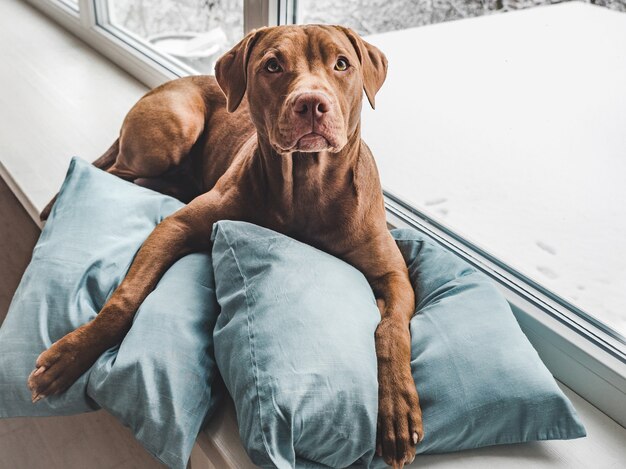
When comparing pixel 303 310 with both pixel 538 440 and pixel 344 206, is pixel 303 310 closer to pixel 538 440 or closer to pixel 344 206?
pixel 344 206

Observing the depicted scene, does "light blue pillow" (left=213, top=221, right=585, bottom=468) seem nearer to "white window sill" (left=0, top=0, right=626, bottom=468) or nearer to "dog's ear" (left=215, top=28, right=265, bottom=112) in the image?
"white window sill" (left=0, top=0, right=626, bottom=468)

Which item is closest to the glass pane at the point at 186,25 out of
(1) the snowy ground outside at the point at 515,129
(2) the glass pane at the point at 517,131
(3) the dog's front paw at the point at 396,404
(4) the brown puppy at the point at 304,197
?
(1) the snowy ground outside at the point at 515,129

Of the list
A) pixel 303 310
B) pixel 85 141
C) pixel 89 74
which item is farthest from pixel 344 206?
pixel 89 74

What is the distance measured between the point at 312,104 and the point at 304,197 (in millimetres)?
290

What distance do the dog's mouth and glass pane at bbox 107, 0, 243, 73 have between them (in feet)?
4.13

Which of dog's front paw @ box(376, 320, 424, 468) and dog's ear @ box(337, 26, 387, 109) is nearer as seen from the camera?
dog's front paw @ box(376, 320, 424, 468)

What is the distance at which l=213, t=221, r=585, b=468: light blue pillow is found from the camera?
44.2 inches

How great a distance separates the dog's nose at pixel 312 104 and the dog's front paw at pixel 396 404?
46 cm

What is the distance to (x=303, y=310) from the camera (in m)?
1.23

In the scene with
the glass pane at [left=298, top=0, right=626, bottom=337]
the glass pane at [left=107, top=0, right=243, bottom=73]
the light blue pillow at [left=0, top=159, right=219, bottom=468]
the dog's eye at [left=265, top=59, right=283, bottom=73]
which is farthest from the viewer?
the glass pane at [left=107, top=0, right=243, bottom=73]

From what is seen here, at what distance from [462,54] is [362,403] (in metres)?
1.34

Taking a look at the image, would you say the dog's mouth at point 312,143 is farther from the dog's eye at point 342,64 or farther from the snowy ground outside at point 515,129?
the snowy ground outside at point 515,129

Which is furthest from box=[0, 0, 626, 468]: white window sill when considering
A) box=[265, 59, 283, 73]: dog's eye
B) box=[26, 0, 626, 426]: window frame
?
box=[265, 59, 283, 73]: dog's eye

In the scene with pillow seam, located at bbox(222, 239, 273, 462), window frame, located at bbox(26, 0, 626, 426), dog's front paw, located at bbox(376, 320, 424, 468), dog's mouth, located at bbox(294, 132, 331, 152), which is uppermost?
dog's mouth, located at bbox(294, 132, 331, 152)
